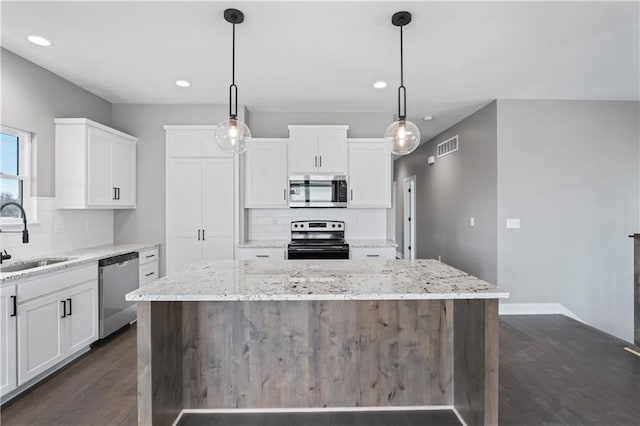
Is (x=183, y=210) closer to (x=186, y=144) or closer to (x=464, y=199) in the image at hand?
(x=186, y=144)

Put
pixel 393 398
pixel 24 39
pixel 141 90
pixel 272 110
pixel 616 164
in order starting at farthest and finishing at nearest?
pixel 272 110
pixel 616 164
pixel 141 90
pixel 24 39
pixel 393 398

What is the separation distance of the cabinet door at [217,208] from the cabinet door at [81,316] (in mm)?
1282

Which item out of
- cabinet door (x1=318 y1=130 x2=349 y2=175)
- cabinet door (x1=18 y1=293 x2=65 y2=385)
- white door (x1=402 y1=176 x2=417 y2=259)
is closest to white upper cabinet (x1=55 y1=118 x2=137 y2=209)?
cabinet door (x1=18 y1=293 x2=65 y2=385)

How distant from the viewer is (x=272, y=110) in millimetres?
4352

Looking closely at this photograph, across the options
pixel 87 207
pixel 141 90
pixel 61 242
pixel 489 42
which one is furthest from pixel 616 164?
pixel 61 242

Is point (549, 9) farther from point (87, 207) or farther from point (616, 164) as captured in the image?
point (87, 207)

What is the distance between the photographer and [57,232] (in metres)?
3.19

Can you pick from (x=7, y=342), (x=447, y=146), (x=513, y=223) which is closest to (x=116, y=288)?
(x=7, y=342)

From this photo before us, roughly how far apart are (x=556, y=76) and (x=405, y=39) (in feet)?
6.30

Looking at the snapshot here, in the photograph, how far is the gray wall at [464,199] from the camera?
4133 millimetres

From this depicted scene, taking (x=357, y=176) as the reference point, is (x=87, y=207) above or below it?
below

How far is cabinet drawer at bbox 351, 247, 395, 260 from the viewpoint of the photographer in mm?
3918

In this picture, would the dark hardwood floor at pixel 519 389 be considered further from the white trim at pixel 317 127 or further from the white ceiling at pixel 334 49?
the white trim at pixel 317 127

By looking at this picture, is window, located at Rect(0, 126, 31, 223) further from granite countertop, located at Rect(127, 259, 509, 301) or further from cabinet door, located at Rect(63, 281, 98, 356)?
granite countertop, located at Rect(127, 259, 509, 301)
